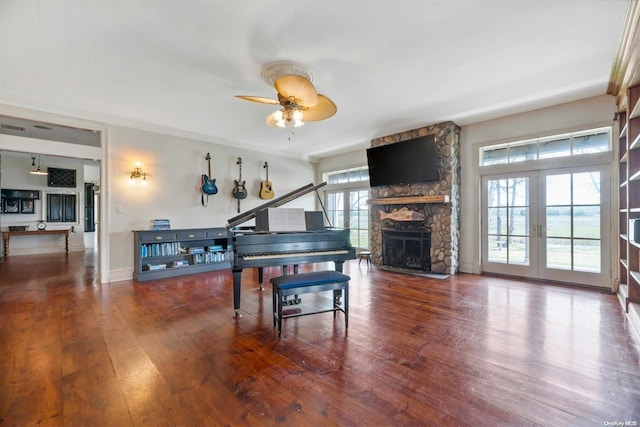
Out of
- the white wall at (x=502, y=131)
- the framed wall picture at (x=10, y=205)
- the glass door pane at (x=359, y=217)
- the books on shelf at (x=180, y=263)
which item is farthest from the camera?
the framed wall picture at (x=10, y=205)

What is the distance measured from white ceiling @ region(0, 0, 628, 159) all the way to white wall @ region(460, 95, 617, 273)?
0.65 feet

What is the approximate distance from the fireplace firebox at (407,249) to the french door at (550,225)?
99 centimetres

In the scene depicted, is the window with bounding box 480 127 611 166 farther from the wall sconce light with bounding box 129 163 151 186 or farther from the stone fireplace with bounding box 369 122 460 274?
the wall sconce light with bounding box 129 163 151 186

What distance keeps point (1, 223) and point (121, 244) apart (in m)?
5.68

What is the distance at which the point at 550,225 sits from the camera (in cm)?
425

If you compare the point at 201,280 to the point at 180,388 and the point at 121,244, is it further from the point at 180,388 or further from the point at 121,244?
the point at 180,388

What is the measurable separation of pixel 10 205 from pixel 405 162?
10334 millimetres

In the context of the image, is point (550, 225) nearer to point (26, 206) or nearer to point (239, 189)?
point (239, 189)

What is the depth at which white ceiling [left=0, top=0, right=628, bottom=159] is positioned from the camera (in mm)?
2217

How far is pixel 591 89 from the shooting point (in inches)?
143

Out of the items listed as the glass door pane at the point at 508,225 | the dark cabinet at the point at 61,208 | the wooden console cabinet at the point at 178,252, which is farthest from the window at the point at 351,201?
the dark cabinet at the point at 61,208

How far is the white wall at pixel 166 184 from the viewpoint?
15.3 ft

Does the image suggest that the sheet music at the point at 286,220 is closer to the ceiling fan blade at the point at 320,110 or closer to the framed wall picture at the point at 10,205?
the ceiling fan blade at the point at 320,110

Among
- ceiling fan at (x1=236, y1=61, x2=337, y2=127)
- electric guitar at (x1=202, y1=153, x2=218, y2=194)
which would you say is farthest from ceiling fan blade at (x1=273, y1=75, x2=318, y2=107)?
electric guitar at (x1=202, y1=153, x2=218, y2=194)
